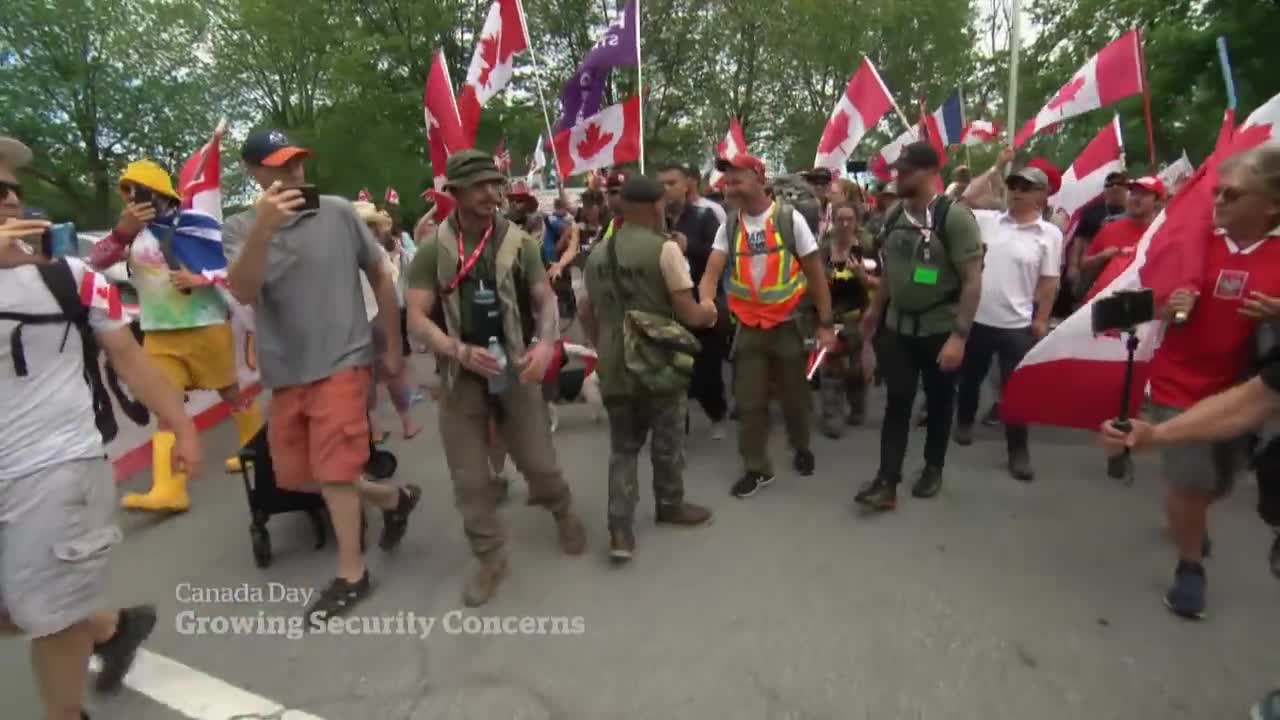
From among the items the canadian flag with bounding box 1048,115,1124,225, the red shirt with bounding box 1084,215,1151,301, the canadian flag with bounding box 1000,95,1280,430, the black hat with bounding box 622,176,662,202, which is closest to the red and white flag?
the canadian flag with bounding box 1048,115,1124,225

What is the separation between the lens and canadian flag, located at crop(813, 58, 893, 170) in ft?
24.7

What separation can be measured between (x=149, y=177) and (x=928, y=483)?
180 inches

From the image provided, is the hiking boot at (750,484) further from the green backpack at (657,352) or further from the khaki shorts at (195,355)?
the khaki shorts at (195,355)

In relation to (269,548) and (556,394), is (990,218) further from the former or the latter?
(269,548)

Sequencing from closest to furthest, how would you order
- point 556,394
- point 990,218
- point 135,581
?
point 135,581, point 990,218, point 556,394

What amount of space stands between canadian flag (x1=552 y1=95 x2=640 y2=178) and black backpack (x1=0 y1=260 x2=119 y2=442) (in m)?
4.19

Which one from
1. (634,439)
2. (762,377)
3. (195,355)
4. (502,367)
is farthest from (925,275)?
(195,355)

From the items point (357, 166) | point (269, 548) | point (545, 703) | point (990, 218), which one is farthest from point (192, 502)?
point (357, 166)

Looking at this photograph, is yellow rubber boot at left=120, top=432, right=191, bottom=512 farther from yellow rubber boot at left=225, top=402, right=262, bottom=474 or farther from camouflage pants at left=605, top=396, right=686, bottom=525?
camouflage pants at left=605, top=396, right=686, bottom=525

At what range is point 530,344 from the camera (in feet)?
11.8

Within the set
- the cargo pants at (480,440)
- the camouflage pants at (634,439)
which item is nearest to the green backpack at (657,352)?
the camouflage pants at (634,439)

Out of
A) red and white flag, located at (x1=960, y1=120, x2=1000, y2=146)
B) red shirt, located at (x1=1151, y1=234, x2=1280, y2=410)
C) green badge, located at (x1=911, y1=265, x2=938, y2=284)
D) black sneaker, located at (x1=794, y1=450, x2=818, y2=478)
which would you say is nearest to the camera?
red shirt, located at (x1=1151, y1=234, x2=1280, y2=410)

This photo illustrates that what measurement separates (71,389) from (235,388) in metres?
2.65

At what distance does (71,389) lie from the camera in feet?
A: 7.79
